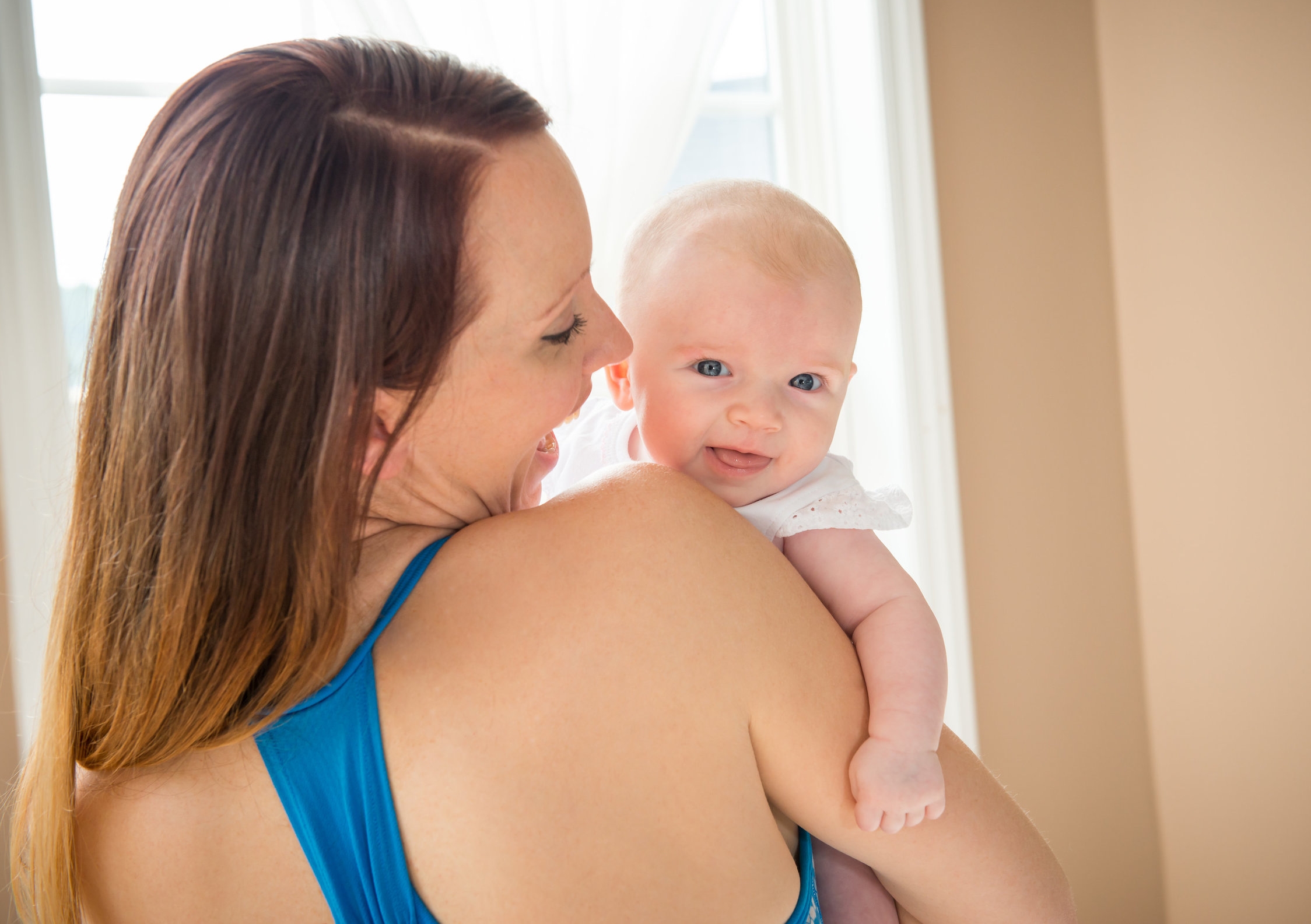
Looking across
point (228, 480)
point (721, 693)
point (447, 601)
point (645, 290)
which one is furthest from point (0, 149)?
point (721, 693)

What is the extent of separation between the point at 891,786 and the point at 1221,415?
2.12m

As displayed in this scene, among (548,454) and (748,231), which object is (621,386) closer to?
(548,454)

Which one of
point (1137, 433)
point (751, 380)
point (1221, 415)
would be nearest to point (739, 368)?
point (751, 380)

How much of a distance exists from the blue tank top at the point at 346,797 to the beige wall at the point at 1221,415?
240 centimetres

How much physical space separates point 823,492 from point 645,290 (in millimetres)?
331

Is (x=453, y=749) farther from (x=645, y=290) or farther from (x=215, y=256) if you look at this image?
(x=645, y=290)

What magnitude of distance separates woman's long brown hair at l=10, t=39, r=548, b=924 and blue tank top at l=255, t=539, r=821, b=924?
3 cm

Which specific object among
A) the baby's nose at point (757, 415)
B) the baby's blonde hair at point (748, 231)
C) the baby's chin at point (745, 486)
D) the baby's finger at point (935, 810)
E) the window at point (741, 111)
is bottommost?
the baby's finger at point (935, 810)

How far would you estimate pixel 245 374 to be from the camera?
2.20 ft

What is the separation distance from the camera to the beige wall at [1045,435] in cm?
251

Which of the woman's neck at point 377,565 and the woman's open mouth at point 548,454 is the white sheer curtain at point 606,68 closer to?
the woman's open mouth at point 548,454

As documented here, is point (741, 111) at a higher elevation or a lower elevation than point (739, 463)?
higher

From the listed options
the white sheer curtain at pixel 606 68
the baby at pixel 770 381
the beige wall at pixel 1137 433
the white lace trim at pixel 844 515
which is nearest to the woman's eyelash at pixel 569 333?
the baby at pixel 770 381

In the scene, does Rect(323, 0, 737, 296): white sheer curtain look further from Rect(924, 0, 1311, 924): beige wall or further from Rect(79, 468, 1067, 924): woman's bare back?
Rect(79, 468, 1067, 924): woman's bare back
